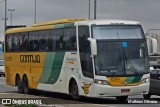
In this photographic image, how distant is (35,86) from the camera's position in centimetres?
2502

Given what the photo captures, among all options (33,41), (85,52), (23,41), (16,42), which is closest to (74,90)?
(85,52)

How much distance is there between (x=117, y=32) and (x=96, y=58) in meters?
1.53

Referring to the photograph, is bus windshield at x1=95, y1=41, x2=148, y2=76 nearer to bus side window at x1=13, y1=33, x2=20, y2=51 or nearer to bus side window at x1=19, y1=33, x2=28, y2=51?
bus side window at x1=19, y1=33, x2=28, y2=51

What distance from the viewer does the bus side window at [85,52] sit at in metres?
19.2

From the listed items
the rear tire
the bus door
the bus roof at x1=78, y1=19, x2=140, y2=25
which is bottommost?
the rear tire

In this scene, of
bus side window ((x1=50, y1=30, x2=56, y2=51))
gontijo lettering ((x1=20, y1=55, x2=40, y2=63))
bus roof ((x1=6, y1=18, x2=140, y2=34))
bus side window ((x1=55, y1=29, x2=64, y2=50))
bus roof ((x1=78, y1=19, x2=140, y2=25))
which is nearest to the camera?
bus roof ((x1=78, y1=19, x2=140, y2=25))

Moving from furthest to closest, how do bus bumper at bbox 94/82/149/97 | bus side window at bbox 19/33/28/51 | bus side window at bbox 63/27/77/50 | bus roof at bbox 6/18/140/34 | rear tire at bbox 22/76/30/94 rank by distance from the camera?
rear tire at bbox 22/76/30/94, bus side window at bbox 19/33/28/51, bus side window at bbox 63/27/77/50, bus roof at bbox 6/18/140/34, bus bumper at bbox 94/82/149/97

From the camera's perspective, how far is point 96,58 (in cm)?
1897

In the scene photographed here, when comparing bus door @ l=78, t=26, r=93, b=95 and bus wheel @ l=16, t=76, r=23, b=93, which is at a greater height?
bus door @ l=78, t=26, r=93, b=95

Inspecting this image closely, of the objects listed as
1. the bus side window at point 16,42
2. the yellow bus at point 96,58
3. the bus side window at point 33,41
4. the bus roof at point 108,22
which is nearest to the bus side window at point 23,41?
the bus side window at point 16,42

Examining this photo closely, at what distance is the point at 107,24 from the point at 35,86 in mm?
6883

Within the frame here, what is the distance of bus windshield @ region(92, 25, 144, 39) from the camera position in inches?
764

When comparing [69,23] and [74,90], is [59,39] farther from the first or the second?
[74,90]

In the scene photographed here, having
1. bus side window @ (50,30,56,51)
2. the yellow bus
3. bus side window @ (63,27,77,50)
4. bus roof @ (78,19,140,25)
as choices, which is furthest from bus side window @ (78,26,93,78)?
bus side window @ (50,30,56,51)
